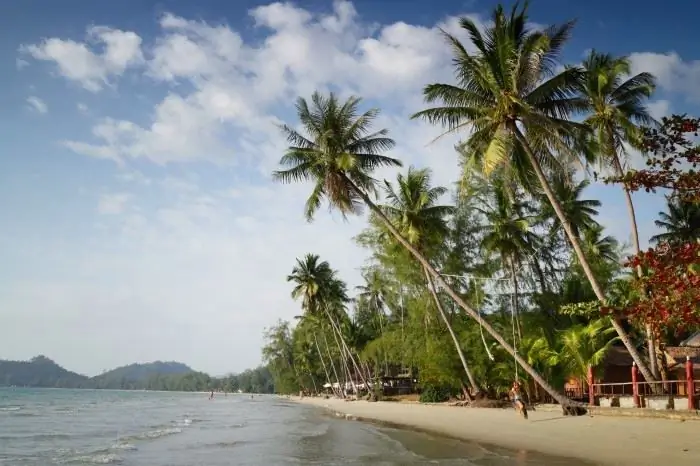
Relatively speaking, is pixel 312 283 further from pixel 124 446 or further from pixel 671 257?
pixel 671 257

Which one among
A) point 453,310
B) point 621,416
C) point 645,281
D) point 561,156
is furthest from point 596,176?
point 453,310

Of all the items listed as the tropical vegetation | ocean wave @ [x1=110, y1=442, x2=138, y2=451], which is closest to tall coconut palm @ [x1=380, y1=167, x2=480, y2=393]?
the tropical vegetation

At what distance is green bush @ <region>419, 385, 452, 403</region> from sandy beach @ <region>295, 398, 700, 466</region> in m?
14.2

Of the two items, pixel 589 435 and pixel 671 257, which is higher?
pixel 671 257

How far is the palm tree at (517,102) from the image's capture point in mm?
16984

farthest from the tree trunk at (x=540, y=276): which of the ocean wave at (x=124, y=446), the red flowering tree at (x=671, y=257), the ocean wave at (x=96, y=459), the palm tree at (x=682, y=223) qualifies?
the red flowering tree at (x=671, y=257)

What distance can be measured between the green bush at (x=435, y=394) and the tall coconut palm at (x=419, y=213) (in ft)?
24.4

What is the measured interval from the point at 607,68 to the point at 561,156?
5421mm

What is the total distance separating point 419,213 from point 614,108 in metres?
10.3

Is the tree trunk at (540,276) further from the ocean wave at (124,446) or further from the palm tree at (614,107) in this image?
the ocean wave at (124,446)

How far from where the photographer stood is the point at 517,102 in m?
16.5

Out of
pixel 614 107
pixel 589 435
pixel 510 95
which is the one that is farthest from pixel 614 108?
pixel 589 435

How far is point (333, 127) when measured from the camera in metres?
22.7

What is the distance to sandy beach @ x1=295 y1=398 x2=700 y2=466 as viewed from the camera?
1041cm
